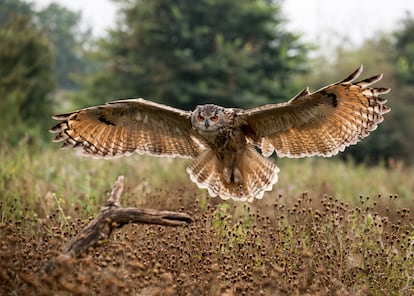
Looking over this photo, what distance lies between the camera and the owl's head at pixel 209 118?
5559 millimetres

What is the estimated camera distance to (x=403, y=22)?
73.4ft

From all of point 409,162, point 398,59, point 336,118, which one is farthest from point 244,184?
point 398,59

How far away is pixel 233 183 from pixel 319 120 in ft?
3.99

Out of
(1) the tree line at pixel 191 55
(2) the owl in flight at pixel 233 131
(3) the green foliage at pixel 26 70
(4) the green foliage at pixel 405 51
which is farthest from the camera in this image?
(4) the green foliage at pixel 405 51

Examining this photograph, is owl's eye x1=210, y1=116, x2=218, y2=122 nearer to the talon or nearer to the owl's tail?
the owl's tail

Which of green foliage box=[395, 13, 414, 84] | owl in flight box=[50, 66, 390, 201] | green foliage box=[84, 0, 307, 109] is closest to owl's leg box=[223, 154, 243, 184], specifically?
owl in flight box=[50, 66, 390, 201]

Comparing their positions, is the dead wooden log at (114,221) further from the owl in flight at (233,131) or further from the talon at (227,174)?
the talon at (227,174)

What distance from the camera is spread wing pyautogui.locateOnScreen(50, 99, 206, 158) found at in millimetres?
5887

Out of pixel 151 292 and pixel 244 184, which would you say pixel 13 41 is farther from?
pixel 151 292

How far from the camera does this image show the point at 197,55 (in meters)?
17.3

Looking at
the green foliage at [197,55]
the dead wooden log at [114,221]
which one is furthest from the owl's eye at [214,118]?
the green foliage at [197,55]

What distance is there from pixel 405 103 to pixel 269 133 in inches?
585

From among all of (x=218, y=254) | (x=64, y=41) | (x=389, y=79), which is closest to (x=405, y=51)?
(x=389, y=79)

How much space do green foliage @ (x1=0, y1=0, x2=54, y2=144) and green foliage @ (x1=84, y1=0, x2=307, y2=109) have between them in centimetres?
252
